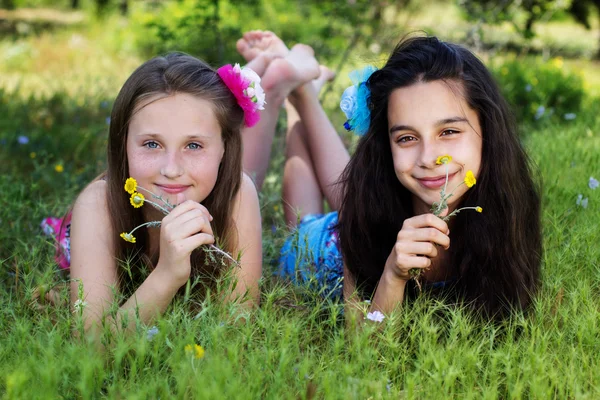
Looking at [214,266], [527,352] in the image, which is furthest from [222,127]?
[527,352]

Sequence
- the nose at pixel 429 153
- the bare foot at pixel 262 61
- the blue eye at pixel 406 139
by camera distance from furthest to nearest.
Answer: the bare foot at pixel 262 61 → the blue eye at pixel 406 139 → the nose at pixel 429 153

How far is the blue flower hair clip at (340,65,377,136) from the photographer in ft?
8.18

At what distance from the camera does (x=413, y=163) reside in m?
2.21

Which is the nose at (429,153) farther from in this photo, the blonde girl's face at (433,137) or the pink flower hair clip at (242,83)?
the pink flower hair clip at (242,83)

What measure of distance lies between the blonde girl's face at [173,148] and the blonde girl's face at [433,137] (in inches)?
24.5

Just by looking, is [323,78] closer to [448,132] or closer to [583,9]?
[448,132]

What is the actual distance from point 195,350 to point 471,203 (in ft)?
3.54

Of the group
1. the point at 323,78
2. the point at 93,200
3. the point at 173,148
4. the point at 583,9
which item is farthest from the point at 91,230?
the point at 583,9

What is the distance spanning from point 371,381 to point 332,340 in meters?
0.26

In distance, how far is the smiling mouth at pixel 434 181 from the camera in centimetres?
217

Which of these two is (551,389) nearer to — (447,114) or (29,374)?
(447,114)

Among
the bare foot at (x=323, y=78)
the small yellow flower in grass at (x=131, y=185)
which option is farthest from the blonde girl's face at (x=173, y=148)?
the bare foot at (x=323, y=78)

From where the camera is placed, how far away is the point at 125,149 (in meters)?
2.39

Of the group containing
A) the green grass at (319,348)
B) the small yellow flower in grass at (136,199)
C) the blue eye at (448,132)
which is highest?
the blue eye at (448,132)
